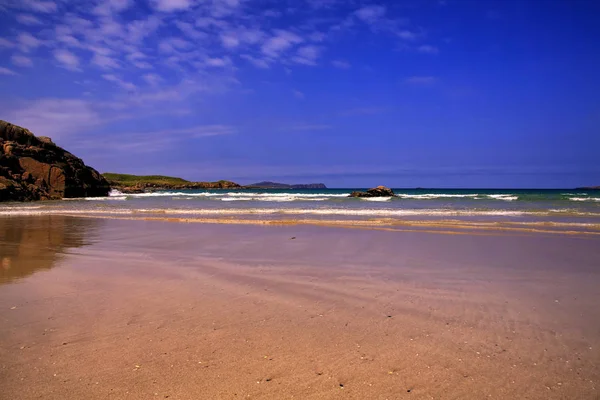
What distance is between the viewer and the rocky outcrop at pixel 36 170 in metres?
38.5

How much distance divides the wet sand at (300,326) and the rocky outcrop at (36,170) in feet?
122

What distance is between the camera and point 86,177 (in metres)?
52.3

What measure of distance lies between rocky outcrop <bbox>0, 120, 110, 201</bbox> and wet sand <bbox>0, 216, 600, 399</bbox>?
1463 inches

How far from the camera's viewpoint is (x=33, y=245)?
1050 centimetres

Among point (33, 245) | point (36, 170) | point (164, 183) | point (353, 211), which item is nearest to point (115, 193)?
point (36, 170)

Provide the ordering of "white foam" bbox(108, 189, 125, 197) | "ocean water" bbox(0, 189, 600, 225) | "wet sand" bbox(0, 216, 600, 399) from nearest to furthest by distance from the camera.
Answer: "wet sand" bbox(0, 216, 600, 399)
"ocean water" bbox(0, 189, 600, 225)
"white foam" bbox(108, 189, 125, 197)

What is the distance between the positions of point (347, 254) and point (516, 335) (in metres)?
5.04

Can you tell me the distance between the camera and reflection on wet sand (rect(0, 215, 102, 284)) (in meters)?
7.32

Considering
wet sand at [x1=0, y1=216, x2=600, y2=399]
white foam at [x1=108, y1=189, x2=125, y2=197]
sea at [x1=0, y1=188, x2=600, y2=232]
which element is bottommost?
wet sand at [x1=0, y1=216, x2=600, y2=399]

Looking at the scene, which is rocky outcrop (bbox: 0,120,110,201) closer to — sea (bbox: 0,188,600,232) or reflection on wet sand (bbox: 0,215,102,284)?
sea (bbox: 0,188,600,232)

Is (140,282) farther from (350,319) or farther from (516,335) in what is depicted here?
(516,335)

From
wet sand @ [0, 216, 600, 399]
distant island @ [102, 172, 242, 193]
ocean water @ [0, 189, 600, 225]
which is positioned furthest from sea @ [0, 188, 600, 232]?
distant island @ [102, 172, 242, 193]

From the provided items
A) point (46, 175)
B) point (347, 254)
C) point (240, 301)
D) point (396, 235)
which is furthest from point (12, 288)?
point (46, 175)

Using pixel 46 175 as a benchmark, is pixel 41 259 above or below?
below
